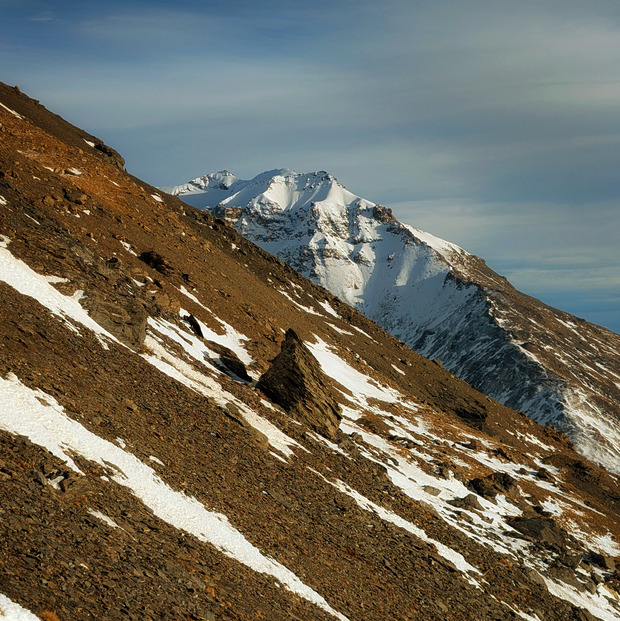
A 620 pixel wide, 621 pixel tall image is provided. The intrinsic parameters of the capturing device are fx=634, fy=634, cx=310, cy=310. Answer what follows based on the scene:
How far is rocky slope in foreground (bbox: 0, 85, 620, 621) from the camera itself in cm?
1516

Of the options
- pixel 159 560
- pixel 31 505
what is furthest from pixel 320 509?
pixel 31 505

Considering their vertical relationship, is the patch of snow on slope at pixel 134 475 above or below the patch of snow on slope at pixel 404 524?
below

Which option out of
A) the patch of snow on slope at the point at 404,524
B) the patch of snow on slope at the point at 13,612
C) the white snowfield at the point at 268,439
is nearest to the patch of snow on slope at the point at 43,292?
Result: the white snowfield at the point at 268,439

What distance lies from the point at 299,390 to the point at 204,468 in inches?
526

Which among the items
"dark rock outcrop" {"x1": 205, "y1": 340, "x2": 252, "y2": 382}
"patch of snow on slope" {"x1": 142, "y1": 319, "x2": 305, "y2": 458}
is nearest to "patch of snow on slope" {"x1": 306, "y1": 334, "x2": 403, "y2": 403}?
"dark rock outcrop" {"x1": 205, "y1": 340, "x2": 252, "y2": 382}

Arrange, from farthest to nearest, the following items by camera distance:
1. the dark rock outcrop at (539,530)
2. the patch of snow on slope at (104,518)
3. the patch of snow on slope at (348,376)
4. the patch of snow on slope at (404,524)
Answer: the patch of snow on slope at (348,376)
the dark rock outcrop at (539,530)
the patch of snow on slope at (404,524)
the patch of snow on slope at (104,518)

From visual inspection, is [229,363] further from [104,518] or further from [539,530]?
[104,518]

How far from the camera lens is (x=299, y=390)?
3556 cm

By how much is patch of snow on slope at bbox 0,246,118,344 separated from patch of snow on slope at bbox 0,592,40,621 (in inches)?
616

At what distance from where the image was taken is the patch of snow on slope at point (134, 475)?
17.9 metres

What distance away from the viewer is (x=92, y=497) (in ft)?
53.7

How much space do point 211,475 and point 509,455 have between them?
138ft

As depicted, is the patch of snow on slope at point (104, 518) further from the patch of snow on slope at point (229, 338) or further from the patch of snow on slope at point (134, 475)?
the patch of snow on slope at point (229, 338)

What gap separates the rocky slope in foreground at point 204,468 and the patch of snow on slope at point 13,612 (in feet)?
0.11
